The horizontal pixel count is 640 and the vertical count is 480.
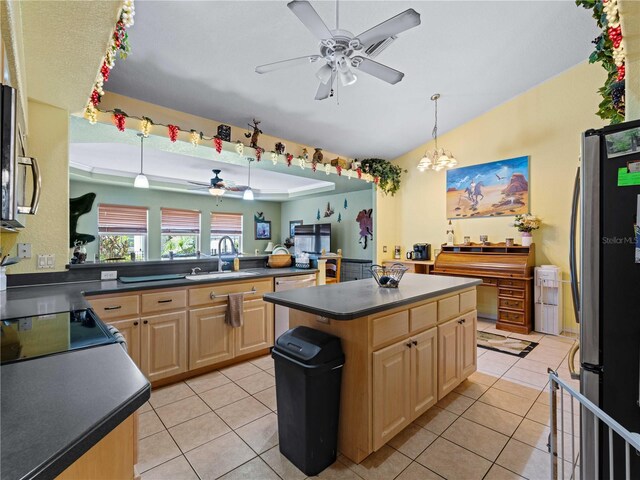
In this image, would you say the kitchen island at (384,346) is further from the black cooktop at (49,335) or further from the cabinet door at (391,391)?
the black cooktop at (49,335)

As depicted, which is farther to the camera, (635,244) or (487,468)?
(487,468)

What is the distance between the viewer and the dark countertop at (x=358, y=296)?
1.70 m

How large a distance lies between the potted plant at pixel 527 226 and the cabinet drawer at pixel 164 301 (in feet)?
14.8

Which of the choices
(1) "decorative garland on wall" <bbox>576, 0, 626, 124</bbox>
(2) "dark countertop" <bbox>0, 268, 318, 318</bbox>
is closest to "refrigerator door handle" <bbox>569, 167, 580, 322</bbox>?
(1) "decorative garland on wall" <bbox>576, 0, 626, 124</bbox>

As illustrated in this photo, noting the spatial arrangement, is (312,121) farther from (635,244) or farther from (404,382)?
(635,244)

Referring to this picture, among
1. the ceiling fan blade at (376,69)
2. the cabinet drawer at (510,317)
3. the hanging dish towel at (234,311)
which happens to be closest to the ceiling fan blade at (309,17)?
the ceiling fan blade at (376,69)

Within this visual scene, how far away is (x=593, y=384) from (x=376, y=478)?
3.82ft

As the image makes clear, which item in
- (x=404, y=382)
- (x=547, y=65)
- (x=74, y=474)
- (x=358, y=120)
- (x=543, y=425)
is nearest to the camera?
(x=74, y=474)

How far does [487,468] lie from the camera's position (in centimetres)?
175

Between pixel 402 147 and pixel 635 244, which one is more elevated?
pixel 402 147

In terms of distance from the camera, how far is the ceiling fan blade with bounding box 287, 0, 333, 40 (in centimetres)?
167

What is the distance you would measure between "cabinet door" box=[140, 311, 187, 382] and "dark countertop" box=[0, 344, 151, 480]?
5.63 ft

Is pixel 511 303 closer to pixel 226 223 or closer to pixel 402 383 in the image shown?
pixel 402 383

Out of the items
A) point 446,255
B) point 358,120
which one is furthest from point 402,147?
point 446,255
